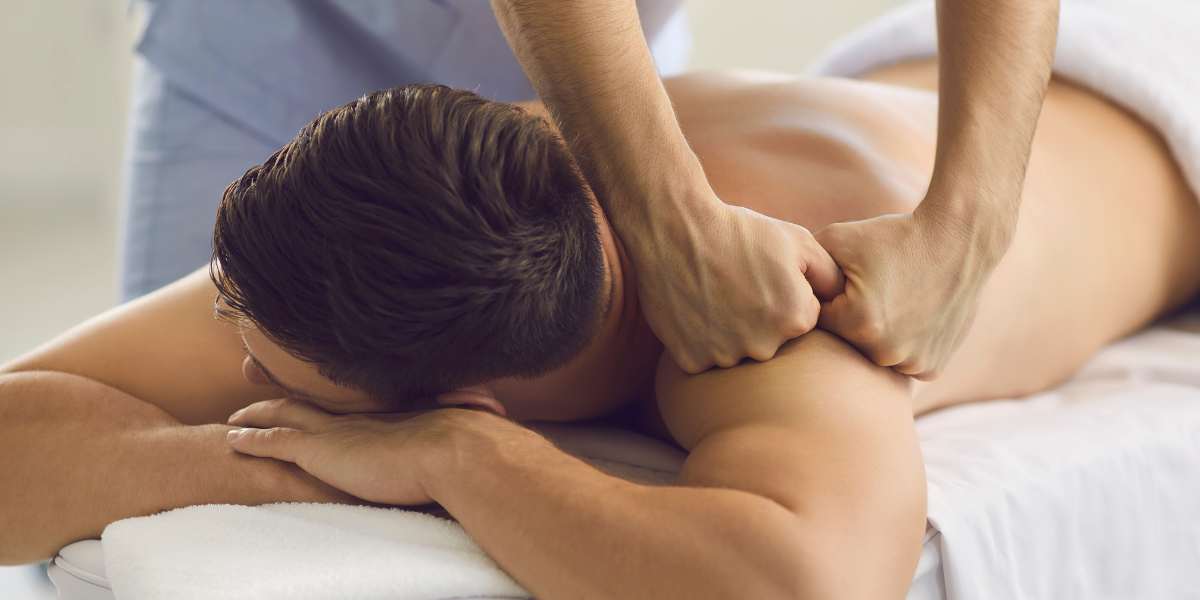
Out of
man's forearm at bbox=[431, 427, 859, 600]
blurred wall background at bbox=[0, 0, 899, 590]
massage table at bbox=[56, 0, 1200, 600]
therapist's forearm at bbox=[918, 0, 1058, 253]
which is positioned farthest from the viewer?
blurred wall background at bbox=[0, 0, 899, 590]

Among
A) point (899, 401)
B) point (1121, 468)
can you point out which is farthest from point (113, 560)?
point (1121, 468)

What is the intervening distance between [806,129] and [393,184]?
1.70ft

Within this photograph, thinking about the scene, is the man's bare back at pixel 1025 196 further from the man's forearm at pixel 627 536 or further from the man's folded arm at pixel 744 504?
the man's forearm at pixel 627 536

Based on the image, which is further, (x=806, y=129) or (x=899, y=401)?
(x=806, y=129)

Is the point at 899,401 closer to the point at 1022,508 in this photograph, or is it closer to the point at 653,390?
the point at 1022,508

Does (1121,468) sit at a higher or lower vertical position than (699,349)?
lower

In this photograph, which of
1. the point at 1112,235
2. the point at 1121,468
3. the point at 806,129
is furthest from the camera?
the point at 1112,235

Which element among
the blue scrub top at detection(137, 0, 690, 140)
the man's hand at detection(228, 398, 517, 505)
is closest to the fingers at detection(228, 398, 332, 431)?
the man's hand at detection(228, 398, 517, 505)

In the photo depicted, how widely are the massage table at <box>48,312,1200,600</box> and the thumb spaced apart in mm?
199

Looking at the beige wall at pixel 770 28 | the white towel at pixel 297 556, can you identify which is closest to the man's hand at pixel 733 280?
the white towel at pixel 297 556

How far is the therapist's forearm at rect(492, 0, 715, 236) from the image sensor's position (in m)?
0.96

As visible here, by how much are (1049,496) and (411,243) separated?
2.06 feet

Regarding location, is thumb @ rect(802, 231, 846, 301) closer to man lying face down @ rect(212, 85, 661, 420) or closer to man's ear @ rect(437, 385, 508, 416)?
man lying face down @ rect(212, 85, 661, 420)

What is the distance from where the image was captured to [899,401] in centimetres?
97
